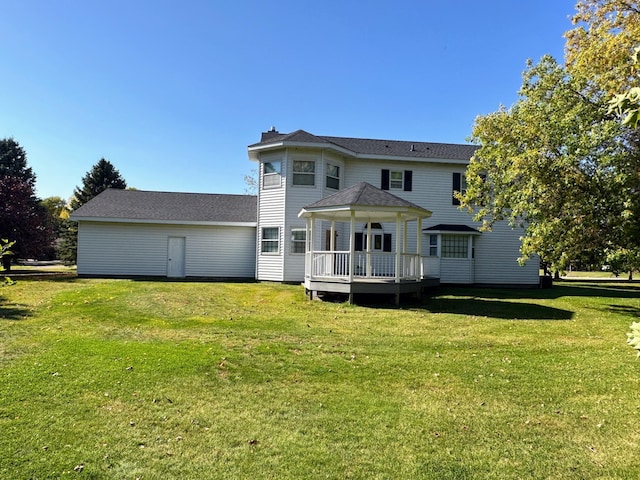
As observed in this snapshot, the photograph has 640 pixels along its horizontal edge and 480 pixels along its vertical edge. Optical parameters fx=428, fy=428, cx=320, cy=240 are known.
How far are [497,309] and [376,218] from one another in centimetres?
528

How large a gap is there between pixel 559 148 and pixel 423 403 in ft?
34.8

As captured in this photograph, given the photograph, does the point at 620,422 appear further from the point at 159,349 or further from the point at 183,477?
the point at 159,349

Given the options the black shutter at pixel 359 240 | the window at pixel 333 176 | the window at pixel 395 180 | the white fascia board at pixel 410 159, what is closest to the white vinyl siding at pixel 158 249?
the window at pixel 333 176

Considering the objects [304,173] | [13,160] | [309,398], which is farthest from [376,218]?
[13,160]

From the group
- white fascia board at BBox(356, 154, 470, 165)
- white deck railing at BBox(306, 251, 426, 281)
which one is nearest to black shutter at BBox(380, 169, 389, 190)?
white fascia board at BBox(356, 154, 470, 165)

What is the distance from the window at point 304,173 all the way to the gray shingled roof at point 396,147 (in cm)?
119

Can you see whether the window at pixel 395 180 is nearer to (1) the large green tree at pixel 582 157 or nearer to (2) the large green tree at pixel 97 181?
(1) the large green tree at pixel 582 157

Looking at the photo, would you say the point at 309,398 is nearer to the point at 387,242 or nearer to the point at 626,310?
the point at 626,310

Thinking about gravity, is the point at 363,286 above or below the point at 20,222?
below

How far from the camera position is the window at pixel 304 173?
59.8 feet

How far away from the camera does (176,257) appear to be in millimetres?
20844

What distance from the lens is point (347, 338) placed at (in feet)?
28.1

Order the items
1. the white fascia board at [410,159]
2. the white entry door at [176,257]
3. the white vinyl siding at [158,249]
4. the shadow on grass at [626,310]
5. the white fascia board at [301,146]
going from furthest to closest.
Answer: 1. the white entry door at [176,257]
2. the white vinyl siding at [158,249]
3. the white fascia board at [410,159]
4. the white fascia board at [301,146]
5. the shadow on grass at [626,310]

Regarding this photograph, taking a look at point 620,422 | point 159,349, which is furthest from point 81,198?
point 620,422
